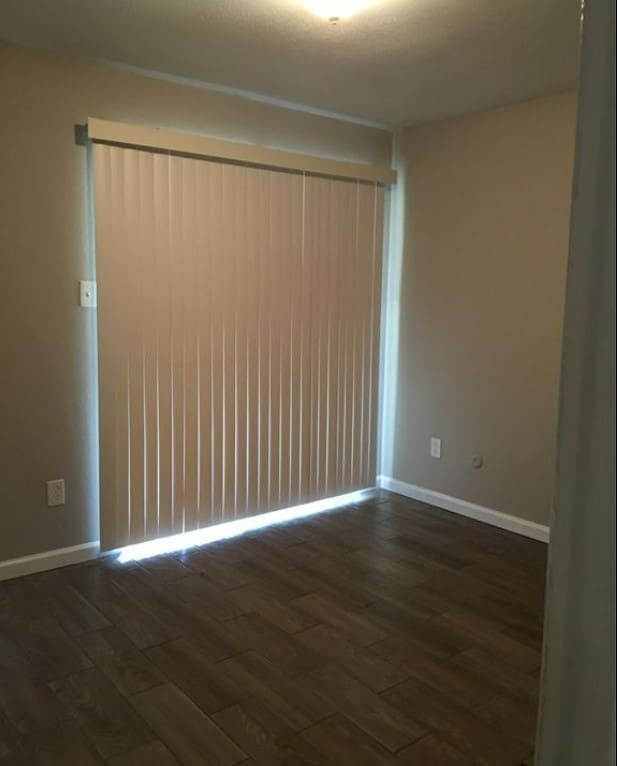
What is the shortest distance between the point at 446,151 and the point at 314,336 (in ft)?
4.36

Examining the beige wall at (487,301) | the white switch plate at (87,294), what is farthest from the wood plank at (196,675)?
the beige wall at (487,301)

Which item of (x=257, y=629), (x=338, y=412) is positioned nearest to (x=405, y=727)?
(x=257, y=629)

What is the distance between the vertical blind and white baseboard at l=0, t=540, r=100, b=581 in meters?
0.11

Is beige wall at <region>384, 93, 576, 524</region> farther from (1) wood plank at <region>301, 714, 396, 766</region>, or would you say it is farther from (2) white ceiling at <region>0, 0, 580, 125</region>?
(1) wood plank at <region>301, 714, 396, 766</region>

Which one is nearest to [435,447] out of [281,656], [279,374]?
[279,374]

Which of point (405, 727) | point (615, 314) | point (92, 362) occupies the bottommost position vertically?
point (405, 727)

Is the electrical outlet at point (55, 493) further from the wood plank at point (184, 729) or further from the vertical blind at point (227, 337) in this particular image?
the wood plank at point (184, 729)

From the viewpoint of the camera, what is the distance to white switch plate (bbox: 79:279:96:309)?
10.4ft

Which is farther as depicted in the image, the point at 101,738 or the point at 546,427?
the point at 546,427

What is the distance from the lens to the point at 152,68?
126 inches

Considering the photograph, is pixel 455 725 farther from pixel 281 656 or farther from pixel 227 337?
pixel 227 337

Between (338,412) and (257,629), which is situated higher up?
(338,412)

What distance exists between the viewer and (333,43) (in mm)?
Result: 2828

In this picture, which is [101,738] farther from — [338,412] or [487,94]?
[487,94]
